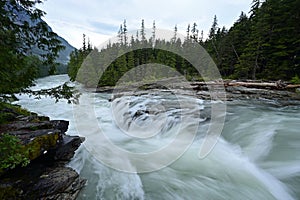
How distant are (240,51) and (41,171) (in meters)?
30.3

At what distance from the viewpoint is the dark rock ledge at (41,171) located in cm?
294

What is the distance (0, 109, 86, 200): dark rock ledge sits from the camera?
2.94 meters

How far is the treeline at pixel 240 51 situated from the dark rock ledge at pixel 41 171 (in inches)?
711

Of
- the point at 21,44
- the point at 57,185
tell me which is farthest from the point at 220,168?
the point at 21,44

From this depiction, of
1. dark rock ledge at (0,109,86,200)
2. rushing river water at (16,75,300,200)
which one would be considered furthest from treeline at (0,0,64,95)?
rushing river water at (16,75,300,200)

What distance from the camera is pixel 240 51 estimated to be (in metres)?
27.4

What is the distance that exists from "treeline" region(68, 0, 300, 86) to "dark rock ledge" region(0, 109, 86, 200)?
18047 millimetres

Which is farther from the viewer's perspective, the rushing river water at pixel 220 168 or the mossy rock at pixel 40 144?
the rushing river water at pixel 220 168

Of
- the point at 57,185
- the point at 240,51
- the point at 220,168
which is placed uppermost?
the point at 240,51

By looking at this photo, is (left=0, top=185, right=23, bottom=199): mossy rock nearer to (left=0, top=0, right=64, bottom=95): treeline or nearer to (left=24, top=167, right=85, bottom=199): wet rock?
(left=24, top=167, right=85, bottom=199): wet rock

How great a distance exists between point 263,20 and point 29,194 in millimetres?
24838

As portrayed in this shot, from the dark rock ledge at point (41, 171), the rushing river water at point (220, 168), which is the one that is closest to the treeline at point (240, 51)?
the rushing river water at point (220, 168)

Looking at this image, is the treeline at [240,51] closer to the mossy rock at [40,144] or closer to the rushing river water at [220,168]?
the rushing river water at [220,168]

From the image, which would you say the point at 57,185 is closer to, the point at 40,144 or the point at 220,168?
the point at 40,144
